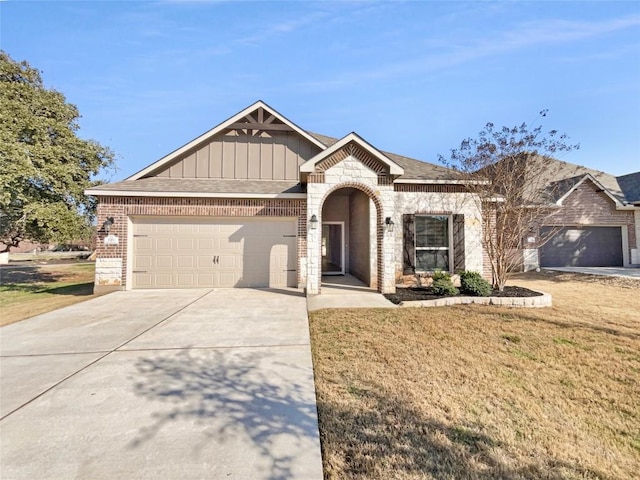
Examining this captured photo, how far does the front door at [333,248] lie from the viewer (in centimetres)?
1321

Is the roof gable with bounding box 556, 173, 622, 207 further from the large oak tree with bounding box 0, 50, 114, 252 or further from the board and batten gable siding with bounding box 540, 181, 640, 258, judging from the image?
the large oak tree with bounding box 0, 50, 114, 252

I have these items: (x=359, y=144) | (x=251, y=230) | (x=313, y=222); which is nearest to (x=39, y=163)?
(x=251, y=230)

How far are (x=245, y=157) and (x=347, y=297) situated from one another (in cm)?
695

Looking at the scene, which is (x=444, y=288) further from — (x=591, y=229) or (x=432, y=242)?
(x=591, y=229)

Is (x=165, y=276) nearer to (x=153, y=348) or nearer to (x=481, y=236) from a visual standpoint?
(x=153, y=348)

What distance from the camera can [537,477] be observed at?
80.4 inches

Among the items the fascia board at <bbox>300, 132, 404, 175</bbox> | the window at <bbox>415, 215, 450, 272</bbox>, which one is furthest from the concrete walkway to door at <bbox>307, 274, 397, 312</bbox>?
the fascia board at <bbox>300, 132, 404, 175</bbox>

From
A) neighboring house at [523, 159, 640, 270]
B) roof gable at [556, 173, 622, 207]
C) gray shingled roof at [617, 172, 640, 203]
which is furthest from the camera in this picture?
gray shingled roof at [617, 172, 640, 203]

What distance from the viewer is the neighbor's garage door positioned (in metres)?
15.2

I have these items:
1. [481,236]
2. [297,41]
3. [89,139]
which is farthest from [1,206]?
[481,236]

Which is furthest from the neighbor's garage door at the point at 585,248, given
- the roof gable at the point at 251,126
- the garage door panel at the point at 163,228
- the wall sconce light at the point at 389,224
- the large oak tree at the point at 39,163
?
the large oak tree at the point at 39,163

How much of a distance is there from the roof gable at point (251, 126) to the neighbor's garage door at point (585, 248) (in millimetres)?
13688

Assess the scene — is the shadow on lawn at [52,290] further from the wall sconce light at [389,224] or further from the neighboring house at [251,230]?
the wall sconce light at [389,224]

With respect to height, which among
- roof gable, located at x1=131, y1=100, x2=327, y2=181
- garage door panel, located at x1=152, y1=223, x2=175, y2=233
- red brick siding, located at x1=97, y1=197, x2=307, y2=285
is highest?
roof gable, located at x1=131, y1=100, x2=327, y2=181
